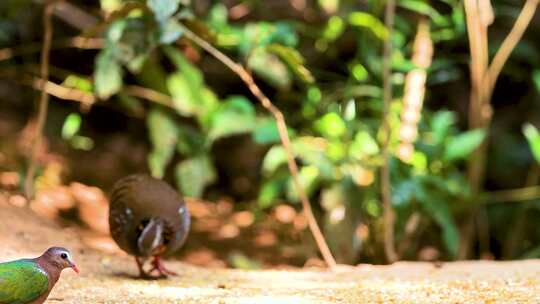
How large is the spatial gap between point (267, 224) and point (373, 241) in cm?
192

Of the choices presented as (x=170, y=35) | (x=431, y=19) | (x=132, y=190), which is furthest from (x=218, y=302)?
(x=431, y=19)

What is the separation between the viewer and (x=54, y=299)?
3721mm

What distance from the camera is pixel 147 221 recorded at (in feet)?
15.2

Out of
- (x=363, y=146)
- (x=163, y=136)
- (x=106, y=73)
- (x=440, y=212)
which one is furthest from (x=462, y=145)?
(x=106, y=73)

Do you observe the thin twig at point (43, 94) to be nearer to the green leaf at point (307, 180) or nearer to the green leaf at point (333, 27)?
the green leaf at point (307, 180)

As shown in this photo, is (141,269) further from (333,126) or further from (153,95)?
(153,95)

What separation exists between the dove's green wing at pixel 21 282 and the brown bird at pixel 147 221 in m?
1.16

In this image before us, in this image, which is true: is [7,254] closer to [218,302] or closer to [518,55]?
[218,302]

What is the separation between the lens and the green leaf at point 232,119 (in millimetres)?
6285

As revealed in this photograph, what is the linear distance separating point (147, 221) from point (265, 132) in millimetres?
1666

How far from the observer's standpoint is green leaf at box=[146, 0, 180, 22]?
4.95 m

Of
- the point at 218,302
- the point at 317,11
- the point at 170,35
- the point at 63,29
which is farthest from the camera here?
the point at 63,29

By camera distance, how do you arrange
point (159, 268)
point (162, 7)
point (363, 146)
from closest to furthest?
point (159, 268), point (162, 7), point (363, 146)

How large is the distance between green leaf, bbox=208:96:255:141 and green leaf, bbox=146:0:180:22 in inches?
56.9
